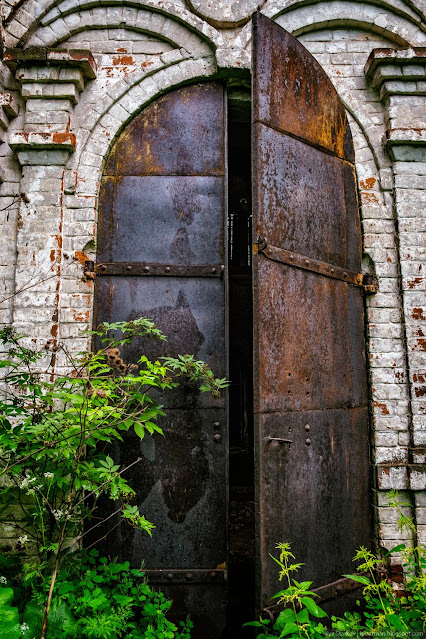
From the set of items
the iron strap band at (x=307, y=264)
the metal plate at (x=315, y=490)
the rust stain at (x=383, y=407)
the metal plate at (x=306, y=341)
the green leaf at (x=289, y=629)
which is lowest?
the green leaf at (x=289, y=629)

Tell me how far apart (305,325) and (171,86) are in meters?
2.04

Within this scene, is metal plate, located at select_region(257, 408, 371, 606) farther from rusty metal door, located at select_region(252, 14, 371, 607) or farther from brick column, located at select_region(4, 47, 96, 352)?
brick column, located at select_region(4, 47, 96, 352)

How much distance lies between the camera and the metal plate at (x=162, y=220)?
3152 mm

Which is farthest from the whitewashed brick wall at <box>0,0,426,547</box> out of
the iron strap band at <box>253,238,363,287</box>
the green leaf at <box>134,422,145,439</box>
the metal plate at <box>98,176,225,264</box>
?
the green leaf at <box>134,422,145,439</box>

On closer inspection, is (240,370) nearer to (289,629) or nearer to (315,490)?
(315,490)

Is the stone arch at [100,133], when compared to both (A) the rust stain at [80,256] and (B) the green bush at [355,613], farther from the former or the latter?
(B) the green bush at [355,613]

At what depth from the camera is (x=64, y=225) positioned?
3166 millimetres

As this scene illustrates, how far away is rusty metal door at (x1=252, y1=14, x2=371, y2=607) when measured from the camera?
248cm

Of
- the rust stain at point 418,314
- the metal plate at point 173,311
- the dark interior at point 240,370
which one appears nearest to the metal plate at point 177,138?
the dark interior at point 240,370

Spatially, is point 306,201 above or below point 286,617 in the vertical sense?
above

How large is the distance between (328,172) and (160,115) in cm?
130

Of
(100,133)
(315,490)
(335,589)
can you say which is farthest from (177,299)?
(335,589)

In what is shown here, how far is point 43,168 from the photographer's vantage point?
3.22 m

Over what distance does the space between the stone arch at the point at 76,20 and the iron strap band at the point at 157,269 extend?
168 centimetres
